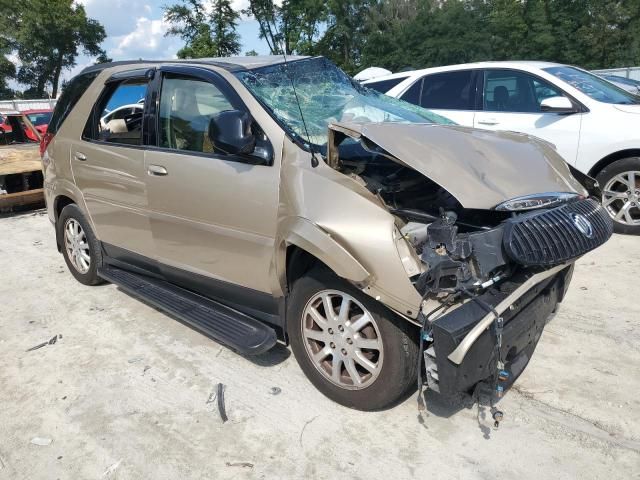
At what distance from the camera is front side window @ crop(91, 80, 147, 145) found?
3.97m

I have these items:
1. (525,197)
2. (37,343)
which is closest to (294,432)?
(525,197)

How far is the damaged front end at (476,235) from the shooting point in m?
2.34

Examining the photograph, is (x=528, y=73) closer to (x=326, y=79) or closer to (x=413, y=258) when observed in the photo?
(x=326, y=79)

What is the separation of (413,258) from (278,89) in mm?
1587

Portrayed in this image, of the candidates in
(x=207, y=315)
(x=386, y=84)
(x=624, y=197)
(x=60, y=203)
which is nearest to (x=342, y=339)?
(x=207, y=315)

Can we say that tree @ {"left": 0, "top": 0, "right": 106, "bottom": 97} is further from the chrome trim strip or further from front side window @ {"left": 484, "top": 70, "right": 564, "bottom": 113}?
the chrome trim strip

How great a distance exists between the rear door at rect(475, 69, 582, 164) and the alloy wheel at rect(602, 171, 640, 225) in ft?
1.62

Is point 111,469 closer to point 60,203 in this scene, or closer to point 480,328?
point 480,328

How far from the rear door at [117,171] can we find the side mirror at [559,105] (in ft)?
13.7

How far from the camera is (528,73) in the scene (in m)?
6.09

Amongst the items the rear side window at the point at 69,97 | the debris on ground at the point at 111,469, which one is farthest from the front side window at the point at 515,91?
the debris on ground at the point at 111,469

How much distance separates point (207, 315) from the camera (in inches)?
137

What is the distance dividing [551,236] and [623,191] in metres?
3.85

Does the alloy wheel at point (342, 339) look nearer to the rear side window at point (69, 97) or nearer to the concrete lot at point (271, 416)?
the concrete lot at point (271, 416)
